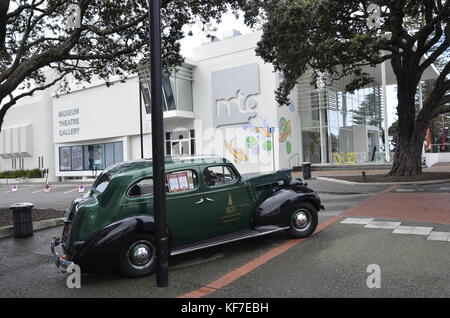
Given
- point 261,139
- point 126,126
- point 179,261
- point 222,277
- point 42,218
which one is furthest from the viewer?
point 126,126

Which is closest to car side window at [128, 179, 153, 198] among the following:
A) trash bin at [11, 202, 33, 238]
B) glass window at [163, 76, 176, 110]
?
trash bin at [11, 202, 33, 238]

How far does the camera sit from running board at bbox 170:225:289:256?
5.42 metres

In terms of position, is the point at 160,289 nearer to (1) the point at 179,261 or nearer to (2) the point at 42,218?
(1) the point at 179,261

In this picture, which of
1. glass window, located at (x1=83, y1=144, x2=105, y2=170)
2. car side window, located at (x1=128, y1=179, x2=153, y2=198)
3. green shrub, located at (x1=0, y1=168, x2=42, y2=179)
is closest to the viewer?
car side window, located at (x1=128, y1=179, x2=153, y2=198)

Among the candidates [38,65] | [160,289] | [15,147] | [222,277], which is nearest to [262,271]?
[222,277]

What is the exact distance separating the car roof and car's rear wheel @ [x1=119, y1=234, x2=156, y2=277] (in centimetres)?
104

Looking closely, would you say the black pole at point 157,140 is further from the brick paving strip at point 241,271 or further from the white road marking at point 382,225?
the white road marking at point 382,225

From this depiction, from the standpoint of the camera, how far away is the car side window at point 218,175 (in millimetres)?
5996

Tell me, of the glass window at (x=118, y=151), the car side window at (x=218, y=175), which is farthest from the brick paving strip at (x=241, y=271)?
the glass window at (x=118, y=151)

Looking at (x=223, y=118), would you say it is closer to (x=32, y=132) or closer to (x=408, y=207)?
(x=408, y=207)

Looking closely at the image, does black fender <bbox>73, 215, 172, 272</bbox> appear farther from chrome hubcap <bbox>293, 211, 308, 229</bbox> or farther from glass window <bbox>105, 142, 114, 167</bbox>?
glass window <bbox>105, 142, 114, 167</bbox>
